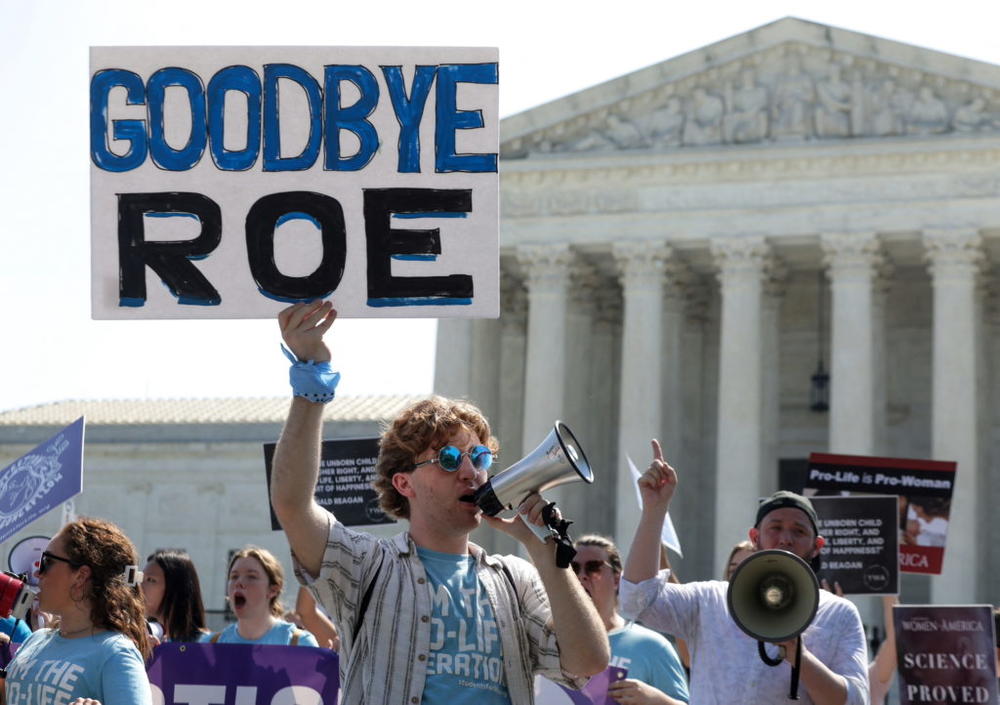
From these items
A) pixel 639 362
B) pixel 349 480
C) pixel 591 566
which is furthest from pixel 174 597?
pixel 639 362

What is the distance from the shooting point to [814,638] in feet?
28.8

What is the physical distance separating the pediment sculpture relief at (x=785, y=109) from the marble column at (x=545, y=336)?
2.93 m

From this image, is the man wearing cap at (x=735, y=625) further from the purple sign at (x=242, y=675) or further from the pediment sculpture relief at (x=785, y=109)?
the pediment sculpture relief at (x=785, y=109)

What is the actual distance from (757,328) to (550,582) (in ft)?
129

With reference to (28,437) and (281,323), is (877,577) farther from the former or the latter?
(28,437)

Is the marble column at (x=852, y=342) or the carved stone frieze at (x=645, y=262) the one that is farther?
the carved stone frieze at (x=645, y=262)

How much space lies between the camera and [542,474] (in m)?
6.07

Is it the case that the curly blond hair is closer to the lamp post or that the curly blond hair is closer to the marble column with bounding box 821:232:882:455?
the marble column with bounding box 821:232:882:455

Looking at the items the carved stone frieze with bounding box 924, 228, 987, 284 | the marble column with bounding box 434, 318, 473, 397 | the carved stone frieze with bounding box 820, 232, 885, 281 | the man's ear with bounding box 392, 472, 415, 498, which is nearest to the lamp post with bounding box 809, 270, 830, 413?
the carved stone frieze with bounding box 820, 232, 885, 281

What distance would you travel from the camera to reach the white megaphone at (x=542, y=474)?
19.7 feet

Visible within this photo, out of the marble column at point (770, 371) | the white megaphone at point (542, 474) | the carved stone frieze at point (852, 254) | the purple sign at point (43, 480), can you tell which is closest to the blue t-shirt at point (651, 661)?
the white megaphone at point (542, 474)

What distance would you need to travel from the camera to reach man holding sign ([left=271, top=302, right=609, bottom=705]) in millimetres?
6504

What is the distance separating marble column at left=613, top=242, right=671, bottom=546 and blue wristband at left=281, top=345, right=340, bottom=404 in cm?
3839

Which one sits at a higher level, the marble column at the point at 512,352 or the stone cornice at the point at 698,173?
the stone cornice at the point at 698,173
